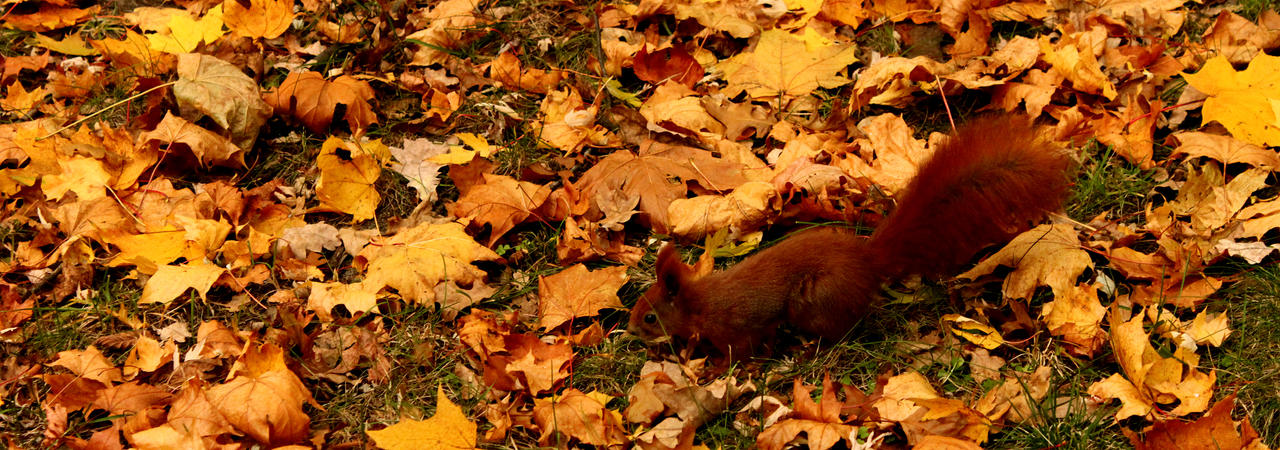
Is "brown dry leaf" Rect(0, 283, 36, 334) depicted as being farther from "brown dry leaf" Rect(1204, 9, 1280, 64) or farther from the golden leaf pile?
"brown dry leaf" Rect(1204, 9, 1280, 64)

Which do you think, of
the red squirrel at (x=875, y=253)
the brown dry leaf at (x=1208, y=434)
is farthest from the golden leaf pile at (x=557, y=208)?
the red squirrel at (x=875, y=253)

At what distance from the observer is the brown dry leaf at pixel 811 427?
2.27m

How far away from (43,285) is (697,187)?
1.99 m

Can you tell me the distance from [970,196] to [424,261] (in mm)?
1467

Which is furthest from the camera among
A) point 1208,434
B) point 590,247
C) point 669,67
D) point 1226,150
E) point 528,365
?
point 669,67

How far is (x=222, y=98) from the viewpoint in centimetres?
319

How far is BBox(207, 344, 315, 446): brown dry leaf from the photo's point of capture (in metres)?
2.36

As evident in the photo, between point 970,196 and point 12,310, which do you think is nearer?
point 970,196

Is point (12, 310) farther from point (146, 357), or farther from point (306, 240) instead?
point (306, 240)

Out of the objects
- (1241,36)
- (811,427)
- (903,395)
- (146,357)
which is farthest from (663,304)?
(1241,36)

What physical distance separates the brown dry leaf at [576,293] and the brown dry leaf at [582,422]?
31 centimetres

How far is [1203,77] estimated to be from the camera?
2883 mm

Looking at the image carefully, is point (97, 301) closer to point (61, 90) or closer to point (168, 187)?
point (168, 187)

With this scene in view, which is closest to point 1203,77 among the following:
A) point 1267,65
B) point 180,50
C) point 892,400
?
point 1267,65
